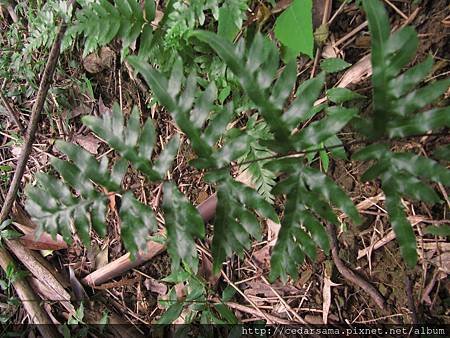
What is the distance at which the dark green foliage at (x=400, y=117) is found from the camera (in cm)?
120

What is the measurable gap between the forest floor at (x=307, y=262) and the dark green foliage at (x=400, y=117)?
22.0 inches

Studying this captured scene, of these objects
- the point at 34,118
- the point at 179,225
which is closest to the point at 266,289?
the point at 179,225

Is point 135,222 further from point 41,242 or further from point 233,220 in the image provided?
point 41,242

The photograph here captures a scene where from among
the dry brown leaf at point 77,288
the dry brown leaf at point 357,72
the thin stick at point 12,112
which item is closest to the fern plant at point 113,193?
the dry brown leaf at point 357,72

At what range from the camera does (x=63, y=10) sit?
2.17 metres

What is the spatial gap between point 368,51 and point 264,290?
116 cm

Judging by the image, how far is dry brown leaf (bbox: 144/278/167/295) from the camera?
230 centimetres

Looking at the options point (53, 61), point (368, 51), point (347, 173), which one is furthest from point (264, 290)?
point (53, 61)

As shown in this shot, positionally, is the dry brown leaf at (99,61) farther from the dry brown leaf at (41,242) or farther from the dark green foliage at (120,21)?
the dry brown leaf at (41,242)

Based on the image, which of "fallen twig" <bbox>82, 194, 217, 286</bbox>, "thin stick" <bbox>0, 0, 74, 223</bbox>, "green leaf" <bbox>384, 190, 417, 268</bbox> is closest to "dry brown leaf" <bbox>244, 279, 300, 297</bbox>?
"fallen twig" <bbox>82, 194, 217, 286</bbox>

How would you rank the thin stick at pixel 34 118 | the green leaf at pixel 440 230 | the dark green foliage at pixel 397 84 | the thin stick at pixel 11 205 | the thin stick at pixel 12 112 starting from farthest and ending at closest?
1. the thin stick at pixel 12 112
2. the thin stick at pixel 11 205
3. the thin stick at pixel 34 118
4. the green leaf at pixel 440 230
5. the dark green foliage at pixel 397 84

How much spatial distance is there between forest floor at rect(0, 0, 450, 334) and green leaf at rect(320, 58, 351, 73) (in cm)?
6

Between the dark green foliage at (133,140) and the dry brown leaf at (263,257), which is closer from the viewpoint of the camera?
the dark green foliage at (133,140)

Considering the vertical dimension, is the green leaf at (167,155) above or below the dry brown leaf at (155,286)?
above
